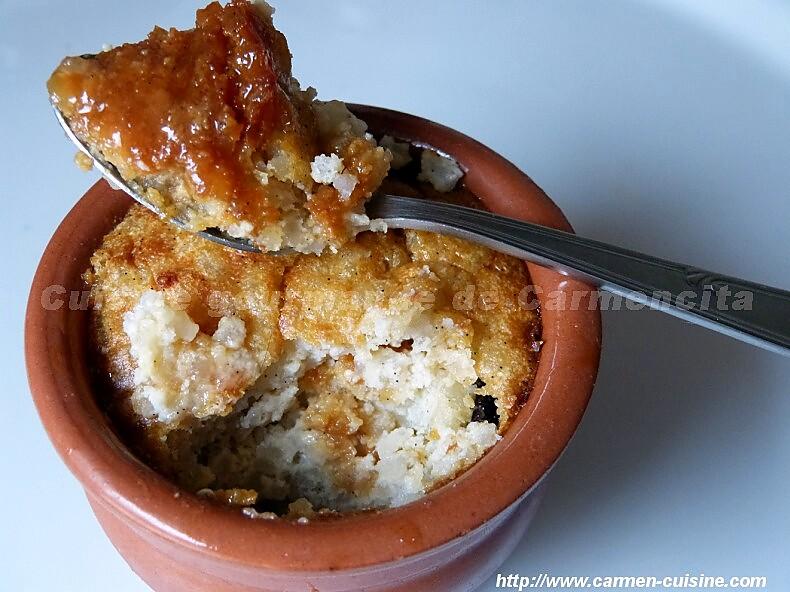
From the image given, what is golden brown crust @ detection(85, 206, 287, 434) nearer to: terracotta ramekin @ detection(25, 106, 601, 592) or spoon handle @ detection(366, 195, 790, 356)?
terracotta ramekin @ detection(25, 106, 601, 592)

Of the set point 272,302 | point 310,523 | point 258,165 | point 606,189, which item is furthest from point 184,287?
point 606,189

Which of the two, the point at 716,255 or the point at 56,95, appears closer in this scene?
the point at 56,95

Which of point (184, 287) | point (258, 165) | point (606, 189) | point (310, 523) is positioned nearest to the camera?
point (310, 523)

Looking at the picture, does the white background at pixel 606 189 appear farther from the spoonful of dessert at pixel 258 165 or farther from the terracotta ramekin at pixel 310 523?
the spoonful of dessert at pixel 258 165

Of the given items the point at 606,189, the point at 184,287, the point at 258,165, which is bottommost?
the point at 184,287

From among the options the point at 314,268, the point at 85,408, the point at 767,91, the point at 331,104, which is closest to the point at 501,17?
the point at 767,91

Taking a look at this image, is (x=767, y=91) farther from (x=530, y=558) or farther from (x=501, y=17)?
(x=530, y=558)

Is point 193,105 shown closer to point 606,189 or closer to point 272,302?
point 272,302
